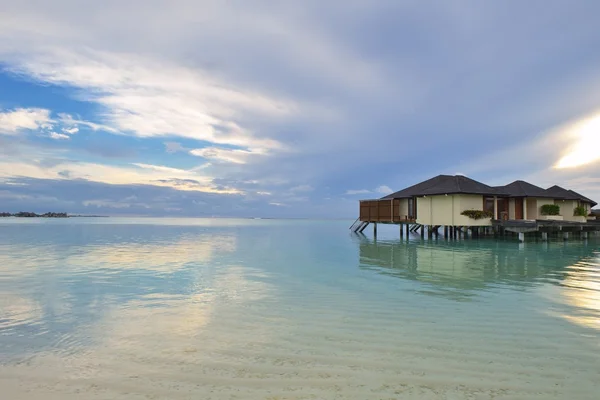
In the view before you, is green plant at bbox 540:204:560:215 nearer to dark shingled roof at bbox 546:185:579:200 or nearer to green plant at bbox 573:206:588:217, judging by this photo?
dark shingled roof at bbox 546:185:579:200

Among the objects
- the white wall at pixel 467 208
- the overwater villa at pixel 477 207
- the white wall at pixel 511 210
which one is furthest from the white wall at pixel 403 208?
the white wall at pixel 511 210

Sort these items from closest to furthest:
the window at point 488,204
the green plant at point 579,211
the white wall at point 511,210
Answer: the window at point 488,204, the white wall at point 511,210, the green plant at point 579,211

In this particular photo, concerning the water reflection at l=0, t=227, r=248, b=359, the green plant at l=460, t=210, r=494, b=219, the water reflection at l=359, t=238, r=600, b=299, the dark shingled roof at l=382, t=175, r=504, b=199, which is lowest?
the water reflection at l=0, t=227, r=248, b=359

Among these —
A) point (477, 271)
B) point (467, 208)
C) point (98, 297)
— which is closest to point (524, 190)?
point (467, 208)

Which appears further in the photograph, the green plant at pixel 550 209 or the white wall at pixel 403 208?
the white wall at pixel 403 208

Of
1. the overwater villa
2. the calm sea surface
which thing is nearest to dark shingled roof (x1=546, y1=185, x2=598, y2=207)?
the overwater villa

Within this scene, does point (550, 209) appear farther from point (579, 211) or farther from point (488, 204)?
point (488, 204)

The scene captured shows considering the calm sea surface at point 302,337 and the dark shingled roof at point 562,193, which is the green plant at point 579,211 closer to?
the dark shingled roof at point 562,193

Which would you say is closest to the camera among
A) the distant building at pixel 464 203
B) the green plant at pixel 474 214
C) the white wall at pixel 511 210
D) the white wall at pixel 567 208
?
the green plant at pixel 474 214

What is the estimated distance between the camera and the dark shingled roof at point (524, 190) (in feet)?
98.3

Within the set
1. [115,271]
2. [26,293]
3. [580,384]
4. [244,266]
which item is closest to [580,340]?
[580,384]

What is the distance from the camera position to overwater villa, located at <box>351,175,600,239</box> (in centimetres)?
2656

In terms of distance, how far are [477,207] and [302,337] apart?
25.2m

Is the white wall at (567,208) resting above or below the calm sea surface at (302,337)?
above
